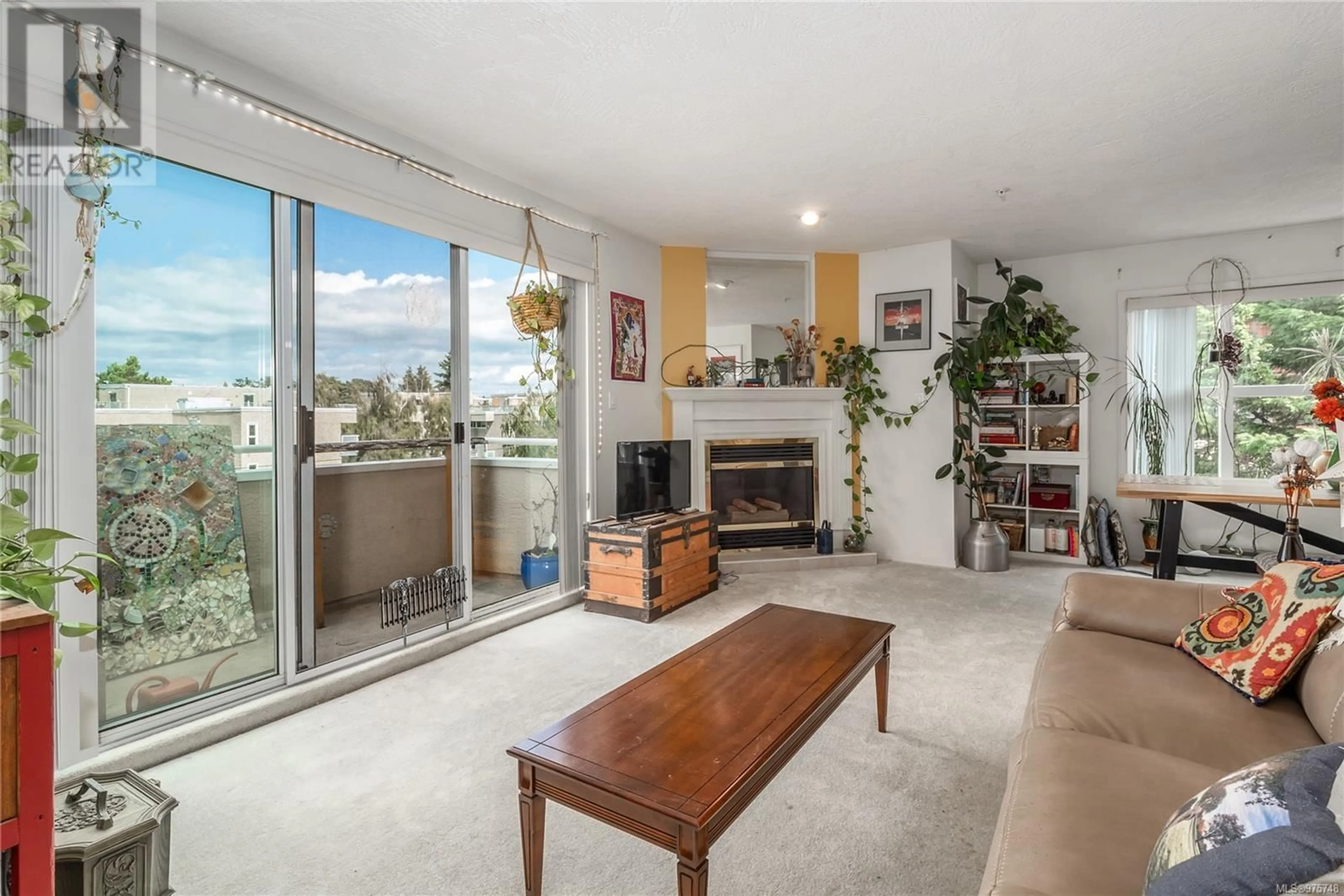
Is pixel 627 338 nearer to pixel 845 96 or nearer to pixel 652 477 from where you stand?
pixel 652 477

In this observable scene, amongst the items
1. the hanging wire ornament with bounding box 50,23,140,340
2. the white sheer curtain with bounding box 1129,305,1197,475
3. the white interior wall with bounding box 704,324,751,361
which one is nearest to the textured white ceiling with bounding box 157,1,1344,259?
the hanging wire ornament with bounding box 50,23,140,340

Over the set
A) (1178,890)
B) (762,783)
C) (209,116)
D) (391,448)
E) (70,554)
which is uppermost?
(209,116)

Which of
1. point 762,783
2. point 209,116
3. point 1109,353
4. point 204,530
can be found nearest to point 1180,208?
point 1109,353

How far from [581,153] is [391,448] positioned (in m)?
1.73

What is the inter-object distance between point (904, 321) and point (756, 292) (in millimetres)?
1794

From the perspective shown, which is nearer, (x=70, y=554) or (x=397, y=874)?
(x=397, y=874)

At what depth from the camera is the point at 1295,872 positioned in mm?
700

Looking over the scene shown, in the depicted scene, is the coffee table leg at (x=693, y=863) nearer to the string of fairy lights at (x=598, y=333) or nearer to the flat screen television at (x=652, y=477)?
the flat screen television at (x=652, y=477)

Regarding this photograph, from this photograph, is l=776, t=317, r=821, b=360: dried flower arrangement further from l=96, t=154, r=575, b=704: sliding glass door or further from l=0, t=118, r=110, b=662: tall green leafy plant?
l=0, t=118, r=110, b=662: tall green leafy plant

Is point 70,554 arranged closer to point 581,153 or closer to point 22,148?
point 22,148

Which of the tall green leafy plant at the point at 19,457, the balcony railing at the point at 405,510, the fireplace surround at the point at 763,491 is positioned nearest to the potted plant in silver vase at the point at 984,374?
the fireplace surround at the point at 763,491

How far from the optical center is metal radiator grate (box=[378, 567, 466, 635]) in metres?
3.09

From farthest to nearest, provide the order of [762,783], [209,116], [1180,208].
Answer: [1180,208], [209,116], [762,783]

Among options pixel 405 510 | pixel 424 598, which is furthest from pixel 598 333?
pixel 424 598
